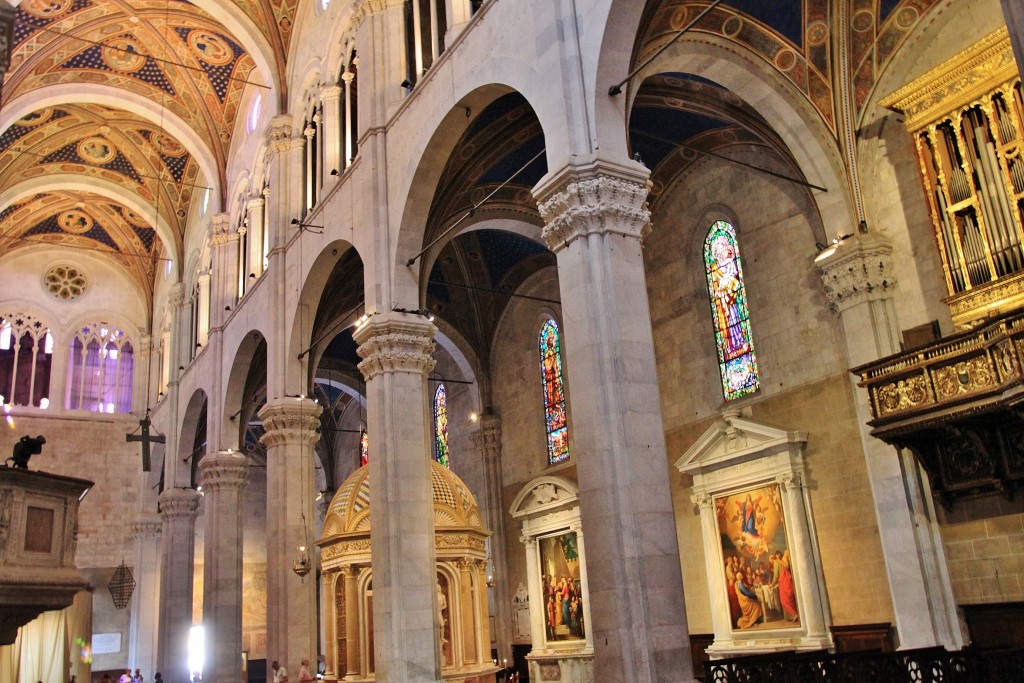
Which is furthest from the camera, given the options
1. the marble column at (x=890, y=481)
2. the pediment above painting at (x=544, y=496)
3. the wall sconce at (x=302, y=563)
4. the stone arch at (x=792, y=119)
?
the pediment above painting at (x=544, y=496)

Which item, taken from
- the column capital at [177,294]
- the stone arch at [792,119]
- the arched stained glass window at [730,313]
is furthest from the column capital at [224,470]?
the stone arch at [792,119]

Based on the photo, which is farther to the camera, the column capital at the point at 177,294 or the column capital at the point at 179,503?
the column capital at the point at 177,294

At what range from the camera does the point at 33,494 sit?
6625mm

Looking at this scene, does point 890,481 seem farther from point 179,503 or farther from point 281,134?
point 179,503

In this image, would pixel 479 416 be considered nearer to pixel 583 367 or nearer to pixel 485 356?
pixel 485 356

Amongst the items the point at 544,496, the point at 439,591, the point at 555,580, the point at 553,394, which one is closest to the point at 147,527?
the point at 553,394

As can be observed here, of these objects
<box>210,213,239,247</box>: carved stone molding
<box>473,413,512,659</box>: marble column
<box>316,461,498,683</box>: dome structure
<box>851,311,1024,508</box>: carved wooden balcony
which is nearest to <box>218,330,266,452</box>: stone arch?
<box>210,213,239,247</box>: carved stone molding

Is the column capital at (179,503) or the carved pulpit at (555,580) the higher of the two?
the column capital at (179,503)

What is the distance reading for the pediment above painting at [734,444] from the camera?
12.5 meters

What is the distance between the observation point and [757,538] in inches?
507

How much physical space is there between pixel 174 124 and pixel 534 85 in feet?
50.6

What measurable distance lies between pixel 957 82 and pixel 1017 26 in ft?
21.2

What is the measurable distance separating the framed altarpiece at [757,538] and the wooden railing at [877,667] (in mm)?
3717

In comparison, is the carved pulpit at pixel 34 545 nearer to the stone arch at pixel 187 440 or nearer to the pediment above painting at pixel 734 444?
the pediment above painting at pixel 734 444
